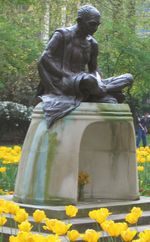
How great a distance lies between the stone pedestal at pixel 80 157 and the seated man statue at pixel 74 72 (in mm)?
277

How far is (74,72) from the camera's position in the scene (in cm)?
857

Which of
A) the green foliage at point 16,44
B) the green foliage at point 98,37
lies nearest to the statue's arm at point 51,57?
the green foliage at point 16,44

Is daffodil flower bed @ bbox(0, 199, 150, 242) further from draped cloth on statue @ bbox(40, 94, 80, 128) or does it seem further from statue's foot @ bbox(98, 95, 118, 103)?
statue's foot @ bbox(98, 95, 118, 103)

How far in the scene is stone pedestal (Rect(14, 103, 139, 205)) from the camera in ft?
25.7

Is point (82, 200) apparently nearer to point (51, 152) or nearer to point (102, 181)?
point (102, 181)

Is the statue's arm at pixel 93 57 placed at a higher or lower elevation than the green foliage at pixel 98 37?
lower

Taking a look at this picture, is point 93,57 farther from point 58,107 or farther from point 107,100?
point 58,107

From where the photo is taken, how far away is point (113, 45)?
27.4 m

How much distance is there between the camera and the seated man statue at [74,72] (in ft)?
26.8

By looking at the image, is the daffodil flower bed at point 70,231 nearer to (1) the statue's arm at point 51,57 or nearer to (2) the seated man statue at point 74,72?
(2) the seated man statue at point 74,72

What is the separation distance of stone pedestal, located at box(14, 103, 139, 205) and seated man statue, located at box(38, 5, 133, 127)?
0.28 metres

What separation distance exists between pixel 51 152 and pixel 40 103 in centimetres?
79

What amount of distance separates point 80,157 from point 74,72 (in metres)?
1.15

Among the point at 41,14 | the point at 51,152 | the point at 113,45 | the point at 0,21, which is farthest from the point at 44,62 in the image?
the point at 41,14
